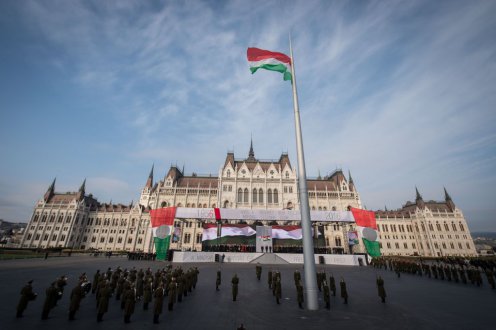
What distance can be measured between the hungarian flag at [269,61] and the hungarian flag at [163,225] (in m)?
27.6

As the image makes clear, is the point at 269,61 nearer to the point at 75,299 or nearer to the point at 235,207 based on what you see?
the point at 75,299

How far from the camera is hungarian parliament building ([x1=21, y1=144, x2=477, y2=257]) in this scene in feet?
189

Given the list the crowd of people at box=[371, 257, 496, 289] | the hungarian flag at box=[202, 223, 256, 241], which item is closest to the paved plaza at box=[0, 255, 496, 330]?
the crowd of people at box=[371, 257, 496, 289]

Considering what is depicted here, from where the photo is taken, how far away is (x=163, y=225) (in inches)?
1364

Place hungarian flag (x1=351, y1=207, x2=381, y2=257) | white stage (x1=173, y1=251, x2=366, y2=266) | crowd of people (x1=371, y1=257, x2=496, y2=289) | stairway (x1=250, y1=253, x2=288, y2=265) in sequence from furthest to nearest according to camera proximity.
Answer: hungarian flag (x1=351, y1=207, x2=381, y2=257)
stairway (x1=250, y1=253, x2=288, y2=265)
white stage (x1=173, y1=251, x2=366, y2=266)
crowd of people (x1=371, y1=257, x2=496, y2=289)

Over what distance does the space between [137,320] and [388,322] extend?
8.99 meters

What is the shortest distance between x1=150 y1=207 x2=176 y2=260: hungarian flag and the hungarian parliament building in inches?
741

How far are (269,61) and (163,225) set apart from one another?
30.1 meters

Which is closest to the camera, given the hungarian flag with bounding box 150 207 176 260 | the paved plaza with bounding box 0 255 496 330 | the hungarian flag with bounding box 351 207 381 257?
the paved plaza with bounding box 0 255 496 330

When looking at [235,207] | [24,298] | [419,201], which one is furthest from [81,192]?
[419,201]

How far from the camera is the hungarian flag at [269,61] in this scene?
12.6 m

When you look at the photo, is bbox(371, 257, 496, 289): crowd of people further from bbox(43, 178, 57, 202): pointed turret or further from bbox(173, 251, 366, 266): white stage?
bbox(43, 178, 57, 202): pointed turret

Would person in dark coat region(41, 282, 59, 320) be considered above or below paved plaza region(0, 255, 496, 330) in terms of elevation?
above

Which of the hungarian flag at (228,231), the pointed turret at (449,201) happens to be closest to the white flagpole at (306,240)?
the hungarian flag at (228,231)
